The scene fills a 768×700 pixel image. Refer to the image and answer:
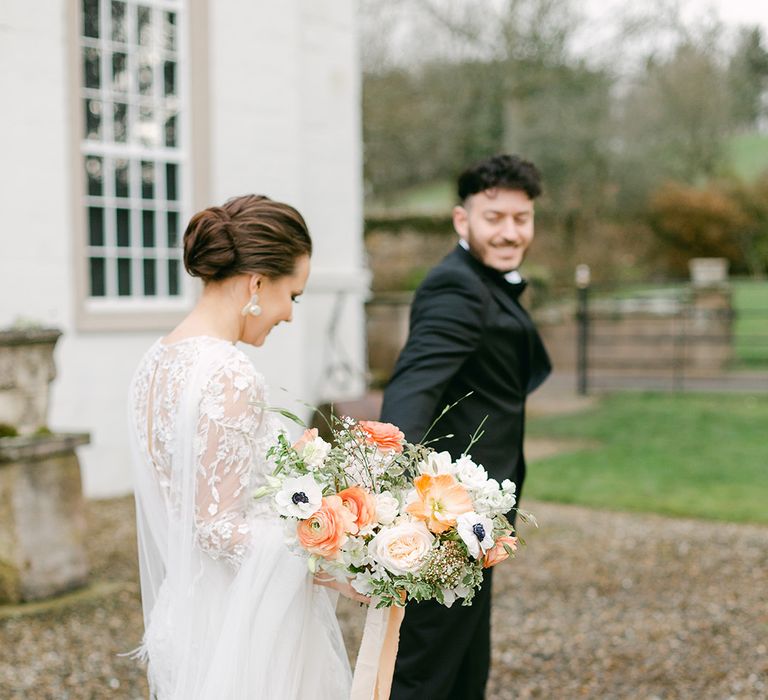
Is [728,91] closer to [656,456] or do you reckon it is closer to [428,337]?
[656,456]

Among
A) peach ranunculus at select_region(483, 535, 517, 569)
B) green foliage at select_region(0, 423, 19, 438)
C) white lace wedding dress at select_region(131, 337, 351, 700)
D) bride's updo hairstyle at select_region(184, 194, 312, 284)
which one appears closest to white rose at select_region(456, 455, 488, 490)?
peach ranunculus at select_region(483, 535, 517, 569)

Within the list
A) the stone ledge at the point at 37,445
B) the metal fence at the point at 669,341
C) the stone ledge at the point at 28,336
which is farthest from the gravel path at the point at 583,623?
the metal fence at the point at 669,341

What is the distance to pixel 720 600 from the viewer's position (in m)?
5.83

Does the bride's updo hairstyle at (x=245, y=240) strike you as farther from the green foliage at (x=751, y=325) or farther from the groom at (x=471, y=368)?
the green foliage at (x=751, y=325)

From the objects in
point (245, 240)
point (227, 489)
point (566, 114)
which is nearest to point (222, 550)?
point (227, 489)

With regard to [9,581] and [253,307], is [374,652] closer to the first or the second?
[253,307]

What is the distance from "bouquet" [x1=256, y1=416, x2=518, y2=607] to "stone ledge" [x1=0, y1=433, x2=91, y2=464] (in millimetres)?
3567

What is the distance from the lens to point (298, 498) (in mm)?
2201

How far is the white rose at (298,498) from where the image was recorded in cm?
220

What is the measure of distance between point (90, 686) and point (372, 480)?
9.19ft

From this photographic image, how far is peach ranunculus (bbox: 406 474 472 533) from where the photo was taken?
2.20 m

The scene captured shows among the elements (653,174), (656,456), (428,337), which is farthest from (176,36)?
(653,174)

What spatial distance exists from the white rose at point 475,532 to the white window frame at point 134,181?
7.14 metres

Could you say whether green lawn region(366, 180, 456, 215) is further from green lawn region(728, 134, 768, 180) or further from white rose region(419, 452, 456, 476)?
white rose region(419, 452, 456, 476)
